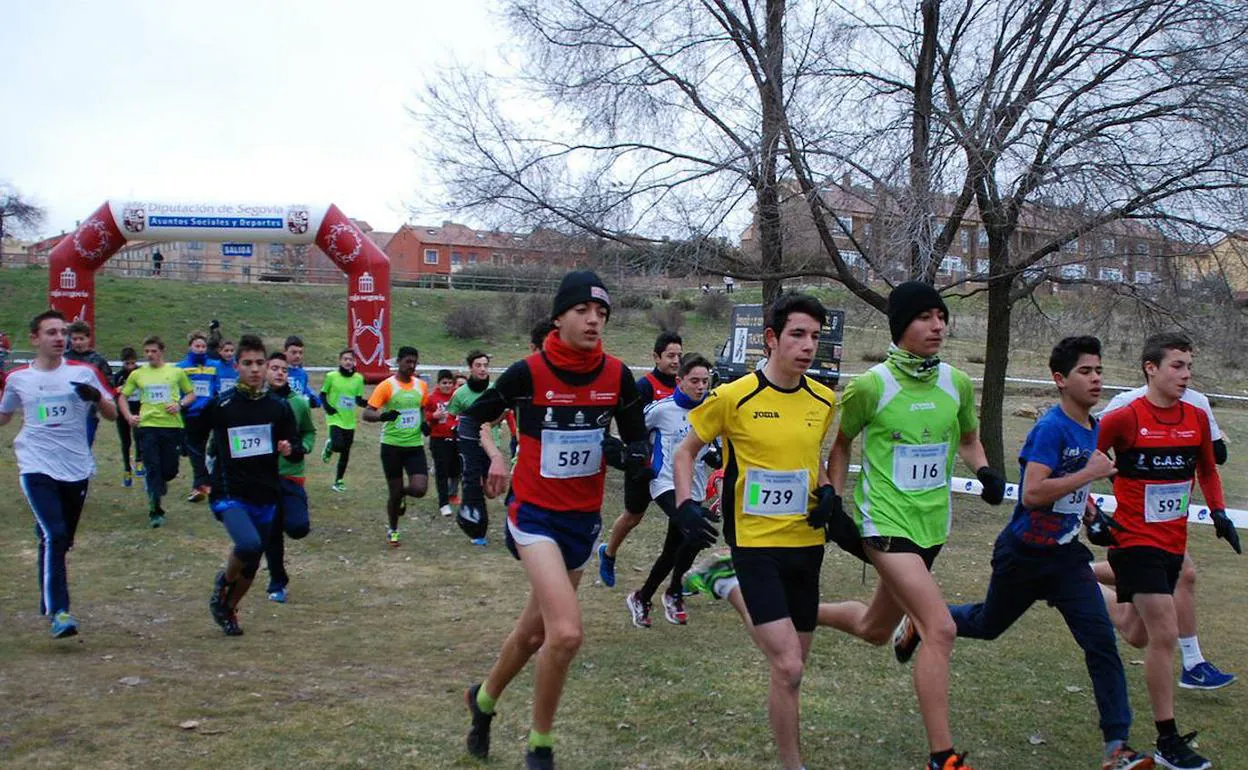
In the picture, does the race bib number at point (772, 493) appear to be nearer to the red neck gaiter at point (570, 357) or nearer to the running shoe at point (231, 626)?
the red neck gaiter at point (570, 357)

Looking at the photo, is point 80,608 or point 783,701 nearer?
point 783,701

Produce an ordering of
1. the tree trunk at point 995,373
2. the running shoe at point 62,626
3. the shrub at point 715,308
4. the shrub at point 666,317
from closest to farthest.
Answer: the running shoe at point 62,626
the tree trunk at point 995,373
the shrub at point 666,317
the shrub at point 715,308

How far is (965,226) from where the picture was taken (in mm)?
14203

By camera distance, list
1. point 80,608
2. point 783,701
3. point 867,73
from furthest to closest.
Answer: point 867,73
point 80,608
point 783,701

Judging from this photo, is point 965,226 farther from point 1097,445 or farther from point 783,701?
point 783,701

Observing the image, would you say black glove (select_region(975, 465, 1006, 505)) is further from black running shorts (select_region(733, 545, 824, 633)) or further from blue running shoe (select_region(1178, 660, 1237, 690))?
blue running shoe (select_region(1178, 660, 1237, 690))

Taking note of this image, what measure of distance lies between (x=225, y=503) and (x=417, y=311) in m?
38.4

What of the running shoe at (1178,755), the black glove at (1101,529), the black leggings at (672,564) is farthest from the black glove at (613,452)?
the running shoe at (1178,755)

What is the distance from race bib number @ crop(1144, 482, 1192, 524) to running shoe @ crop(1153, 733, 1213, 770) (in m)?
1.04

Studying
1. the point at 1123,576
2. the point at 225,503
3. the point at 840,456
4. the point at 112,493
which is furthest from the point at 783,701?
the point at 112,493

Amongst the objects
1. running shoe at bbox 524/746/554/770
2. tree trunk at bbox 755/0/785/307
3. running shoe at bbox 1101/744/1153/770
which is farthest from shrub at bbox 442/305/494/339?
running shoe at bbox 1101/744/1153/770

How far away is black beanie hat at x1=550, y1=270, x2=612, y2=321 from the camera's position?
471cm

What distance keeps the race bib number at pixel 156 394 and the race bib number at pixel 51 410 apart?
484cm

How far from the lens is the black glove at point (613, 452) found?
187 inches
